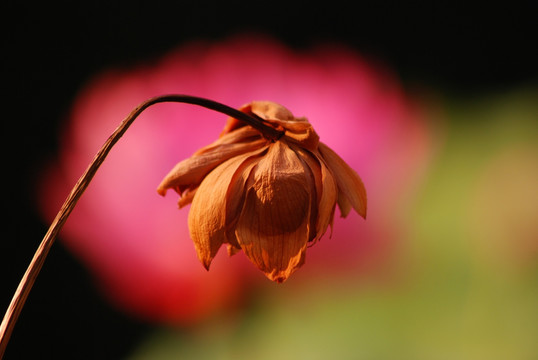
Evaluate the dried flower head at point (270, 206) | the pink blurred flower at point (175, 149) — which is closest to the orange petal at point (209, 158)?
the dried flower head at point (270, 206)

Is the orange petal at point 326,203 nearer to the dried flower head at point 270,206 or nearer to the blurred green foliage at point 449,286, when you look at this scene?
the dried flower head at point 270,206

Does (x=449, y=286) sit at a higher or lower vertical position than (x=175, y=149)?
lower

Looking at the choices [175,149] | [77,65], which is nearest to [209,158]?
[175,149]

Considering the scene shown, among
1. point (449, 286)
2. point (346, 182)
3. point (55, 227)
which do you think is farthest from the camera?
point (449, 286)

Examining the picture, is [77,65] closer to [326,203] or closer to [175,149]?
[175,149]

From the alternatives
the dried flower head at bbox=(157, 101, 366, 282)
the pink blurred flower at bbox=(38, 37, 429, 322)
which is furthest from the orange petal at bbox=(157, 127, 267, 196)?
the pink blurred flower at bbox=(38, 37, 429, 322)

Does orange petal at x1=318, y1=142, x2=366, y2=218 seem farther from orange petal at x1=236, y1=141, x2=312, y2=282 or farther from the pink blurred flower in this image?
the pink blurred flower

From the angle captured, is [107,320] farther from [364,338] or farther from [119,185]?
[364,338]
